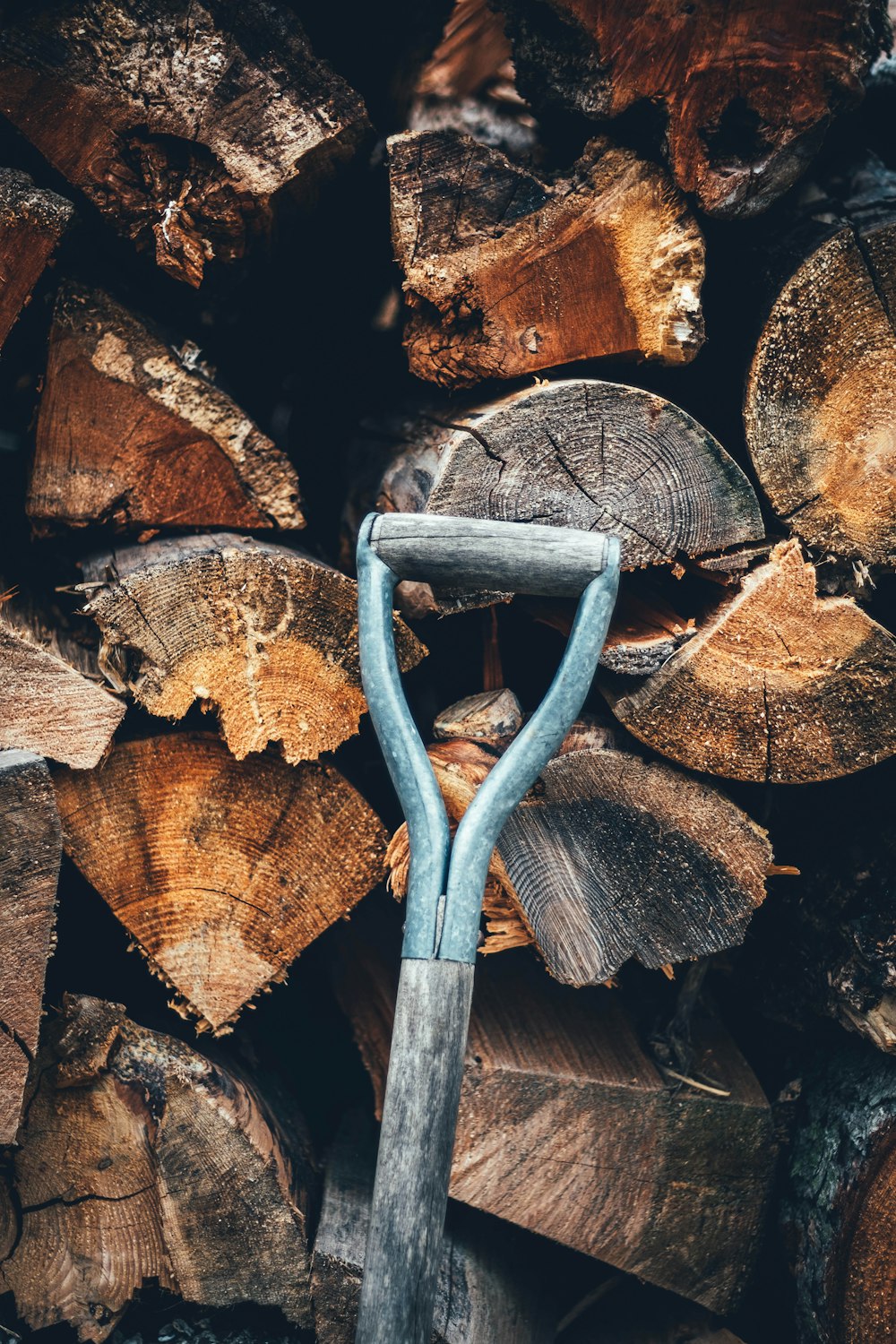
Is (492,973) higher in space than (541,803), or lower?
lower

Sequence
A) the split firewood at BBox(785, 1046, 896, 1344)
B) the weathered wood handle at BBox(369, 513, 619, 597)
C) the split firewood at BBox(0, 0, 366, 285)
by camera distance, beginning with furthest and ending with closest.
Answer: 1. the split firewood at BBox(785, 1046, 896, 1344)
2. the split firewood at BBox(0, 0, 366, 285)
3. the weathered wood handle at BBox(369, 513, 619, 597)

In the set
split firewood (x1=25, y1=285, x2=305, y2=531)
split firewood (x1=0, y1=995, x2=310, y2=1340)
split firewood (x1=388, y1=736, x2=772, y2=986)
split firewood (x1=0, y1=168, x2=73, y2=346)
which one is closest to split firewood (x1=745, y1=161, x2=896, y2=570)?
split firewood (x1=388, y1=736, x2=772, y2=986)

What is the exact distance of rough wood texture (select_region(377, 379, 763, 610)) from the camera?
4.89 feet

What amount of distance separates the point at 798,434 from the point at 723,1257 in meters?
1.63

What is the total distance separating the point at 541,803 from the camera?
1.54 metres

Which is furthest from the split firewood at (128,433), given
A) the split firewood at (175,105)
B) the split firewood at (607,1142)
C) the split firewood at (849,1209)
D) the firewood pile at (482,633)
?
the split firewood at (849,1209)

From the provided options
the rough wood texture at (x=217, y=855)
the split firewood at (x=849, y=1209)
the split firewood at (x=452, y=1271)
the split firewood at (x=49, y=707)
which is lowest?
the split firewood at (x=452, y=1271)

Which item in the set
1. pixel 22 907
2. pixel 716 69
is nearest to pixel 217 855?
pixel 22 907

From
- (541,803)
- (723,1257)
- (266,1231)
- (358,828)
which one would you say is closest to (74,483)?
(358,828)

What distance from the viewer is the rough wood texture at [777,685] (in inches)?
60.1

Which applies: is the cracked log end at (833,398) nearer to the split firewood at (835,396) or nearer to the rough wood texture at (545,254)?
the split firewood at (835,396)

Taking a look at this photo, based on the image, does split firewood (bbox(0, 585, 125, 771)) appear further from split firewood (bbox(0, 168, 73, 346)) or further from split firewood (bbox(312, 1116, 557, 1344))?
split firewood (bbox(312, 1116, 557, 1344))

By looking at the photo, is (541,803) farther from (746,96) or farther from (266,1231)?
(746,96)

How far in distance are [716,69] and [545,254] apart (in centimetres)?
40
